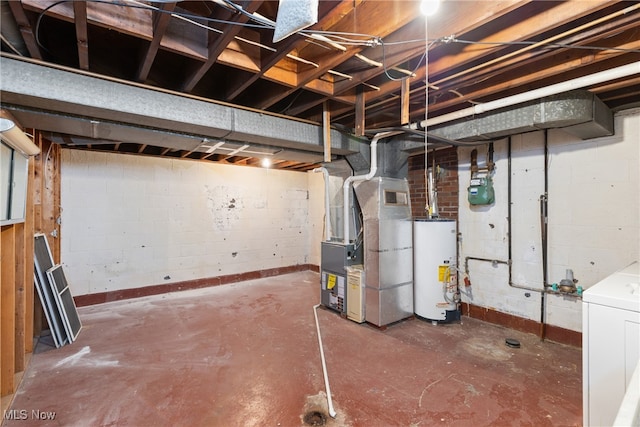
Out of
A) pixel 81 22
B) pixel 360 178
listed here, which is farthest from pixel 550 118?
pixel 81 22

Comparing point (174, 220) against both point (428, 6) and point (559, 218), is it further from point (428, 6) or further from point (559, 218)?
point (559, 218)

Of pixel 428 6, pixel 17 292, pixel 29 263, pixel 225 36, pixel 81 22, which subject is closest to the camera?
pixel 428 6

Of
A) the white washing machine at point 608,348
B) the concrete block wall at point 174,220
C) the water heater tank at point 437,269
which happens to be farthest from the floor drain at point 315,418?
the concrete block wall at point 174,220

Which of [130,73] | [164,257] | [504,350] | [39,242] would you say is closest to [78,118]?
[130,73]

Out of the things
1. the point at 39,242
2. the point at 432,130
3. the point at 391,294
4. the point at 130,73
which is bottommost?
the point at 391,294

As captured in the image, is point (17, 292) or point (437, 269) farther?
point (437, 269)

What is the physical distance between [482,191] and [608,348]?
220 cm

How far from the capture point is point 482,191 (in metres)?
3.31

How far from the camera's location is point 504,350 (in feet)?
9.02

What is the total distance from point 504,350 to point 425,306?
0.88 metres

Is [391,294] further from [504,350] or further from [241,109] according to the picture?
[241,109]

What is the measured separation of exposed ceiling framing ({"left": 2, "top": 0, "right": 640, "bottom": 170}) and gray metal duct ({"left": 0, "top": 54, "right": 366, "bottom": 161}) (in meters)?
0.14

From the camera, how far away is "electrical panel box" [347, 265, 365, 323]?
3402mm

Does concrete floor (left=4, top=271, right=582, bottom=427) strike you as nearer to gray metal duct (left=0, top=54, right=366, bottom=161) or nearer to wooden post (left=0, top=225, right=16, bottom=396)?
wooden post (left=0, top=225, right=16, bottom=396)
